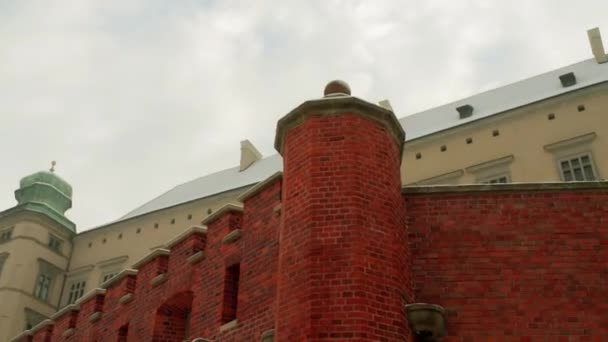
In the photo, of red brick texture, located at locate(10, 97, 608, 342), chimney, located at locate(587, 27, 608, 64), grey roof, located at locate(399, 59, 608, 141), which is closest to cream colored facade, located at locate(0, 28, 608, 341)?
grey roof, located at locate(399, 59, 608, 141)

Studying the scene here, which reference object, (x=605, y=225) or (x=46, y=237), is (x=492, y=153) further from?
(x=46, y=237)

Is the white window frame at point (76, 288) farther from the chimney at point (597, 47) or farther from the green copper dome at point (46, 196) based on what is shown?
the chimney at point (597, 47)

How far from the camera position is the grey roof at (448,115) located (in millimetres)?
28378

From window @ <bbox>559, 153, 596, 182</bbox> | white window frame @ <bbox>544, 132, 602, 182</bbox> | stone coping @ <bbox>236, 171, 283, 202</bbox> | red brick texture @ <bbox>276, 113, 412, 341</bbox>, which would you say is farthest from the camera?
white window frame @ <bbox>544, 132, 602, 182</bbox>

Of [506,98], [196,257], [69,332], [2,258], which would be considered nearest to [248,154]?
[2,258]

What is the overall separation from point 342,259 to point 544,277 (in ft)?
8.29

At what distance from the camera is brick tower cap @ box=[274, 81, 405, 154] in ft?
32.7

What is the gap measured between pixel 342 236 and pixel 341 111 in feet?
6.32

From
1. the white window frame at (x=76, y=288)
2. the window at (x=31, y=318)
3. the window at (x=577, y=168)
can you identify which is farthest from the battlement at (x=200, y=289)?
the white window frame at (x=76, y=288)

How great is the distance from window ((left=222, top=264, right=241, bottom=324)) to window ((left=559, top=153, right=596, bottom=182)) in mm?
16487

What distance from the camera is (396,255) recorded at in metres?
9.04

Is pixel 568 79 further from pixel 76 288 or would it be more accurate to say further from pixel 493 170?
pixel 76 288

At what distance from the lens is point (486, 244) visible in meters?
9.46

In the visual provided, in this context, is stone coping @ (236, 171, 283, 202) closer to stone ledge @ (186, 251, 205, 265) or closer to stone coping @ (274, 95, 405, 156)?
stone coping @ (274, 95, 405, 156)
